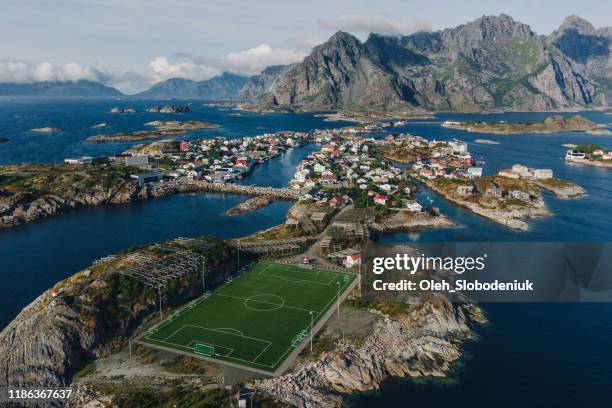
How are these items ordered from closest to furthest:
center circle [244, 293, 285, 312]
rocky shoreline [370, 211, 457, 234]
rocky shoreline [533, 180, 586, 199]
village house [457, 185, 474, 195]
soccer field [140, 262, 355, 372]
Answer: soccer field [140, 262, 355, 372], center circle [244, 293, 285, 312], rocky shoreline [370, 211, 457, 234], village house [457, 185, 474, 195], rocky shoreline [533, 180, 586, 199]

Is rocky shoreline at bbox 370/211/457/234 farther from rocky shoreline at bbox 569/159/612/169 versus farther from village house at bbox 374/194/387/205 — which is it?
rocky shoreline at bbox 569/159/612/169

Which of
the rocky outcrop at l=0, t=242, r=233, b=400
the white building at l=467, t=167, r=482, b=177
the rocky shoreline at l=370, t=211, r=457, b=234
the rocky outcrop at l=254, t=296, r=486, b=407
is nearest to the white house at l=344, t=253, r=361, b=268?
the rocky outcrop at l=254, t=296, r=486, b=407

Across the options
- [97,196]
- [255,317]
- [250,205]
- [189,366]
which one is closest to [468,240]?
[255,317]

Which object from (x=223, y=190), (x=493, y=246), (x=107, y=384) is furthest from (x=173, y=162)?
(x=107, y=384)

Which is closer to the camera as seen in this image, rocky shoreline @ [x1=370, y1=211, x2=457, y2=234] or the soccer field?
the soccer field

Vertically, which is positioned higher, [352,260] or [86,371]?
[352,260]

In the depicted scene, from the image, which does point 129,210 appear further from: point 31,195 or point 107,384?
point 107,384

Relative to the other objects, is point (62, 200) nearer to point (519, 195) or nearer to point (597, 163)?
point (519, 195)
